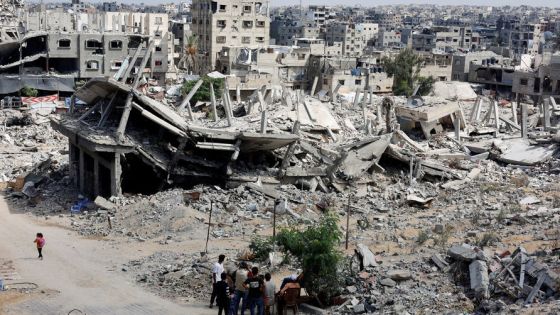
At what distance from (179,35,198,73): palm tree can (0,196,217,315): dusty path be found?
4088cm

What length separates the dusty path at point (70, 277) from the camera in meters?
13.2

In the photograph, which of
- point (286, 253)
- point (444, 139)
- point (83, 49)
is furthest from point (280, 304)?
point (83, 49)

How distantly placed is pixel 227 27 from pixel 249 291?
53450 mm

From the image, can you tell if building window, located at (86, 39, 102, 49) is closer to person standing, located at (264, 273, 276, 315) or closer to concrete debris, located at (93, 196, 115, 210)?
concrete debris, located at (93, 196, 115, 210)

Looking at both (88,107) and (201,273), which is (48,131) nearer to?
(88,107)

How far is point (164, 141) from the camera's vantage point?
21.4 metres

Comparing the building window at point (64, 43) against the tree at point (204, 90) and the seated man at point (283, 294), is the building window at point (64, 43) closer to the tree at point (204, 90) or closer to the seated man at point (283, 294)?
the tree at point (204, 90)

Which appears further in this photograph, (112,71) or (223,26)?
(223,26)

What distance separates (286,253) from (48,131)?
22683mm

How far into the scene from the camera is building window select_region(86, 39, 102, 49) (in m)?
46.4

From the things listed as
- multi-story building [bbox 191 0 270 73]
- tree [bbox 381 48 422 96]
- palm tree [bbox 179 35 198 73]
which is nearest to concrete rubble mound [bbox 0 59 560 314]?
tree [bbox 381 48 422 96]

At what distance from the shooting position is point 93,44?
4672cm

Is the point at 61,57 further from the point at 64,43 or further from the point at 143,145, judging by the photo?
the point at 143,145

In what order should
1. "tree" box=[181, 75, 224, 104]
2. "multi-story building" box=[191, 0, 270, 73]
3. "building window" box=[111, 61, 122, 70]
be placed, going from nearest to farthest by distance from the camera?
1. "tree" box=[181, 75, 224, 104]
2. "building window" box=[111, 61, 122, 70]
3. "multi-story building" box=[191, 0, 270, 73]
